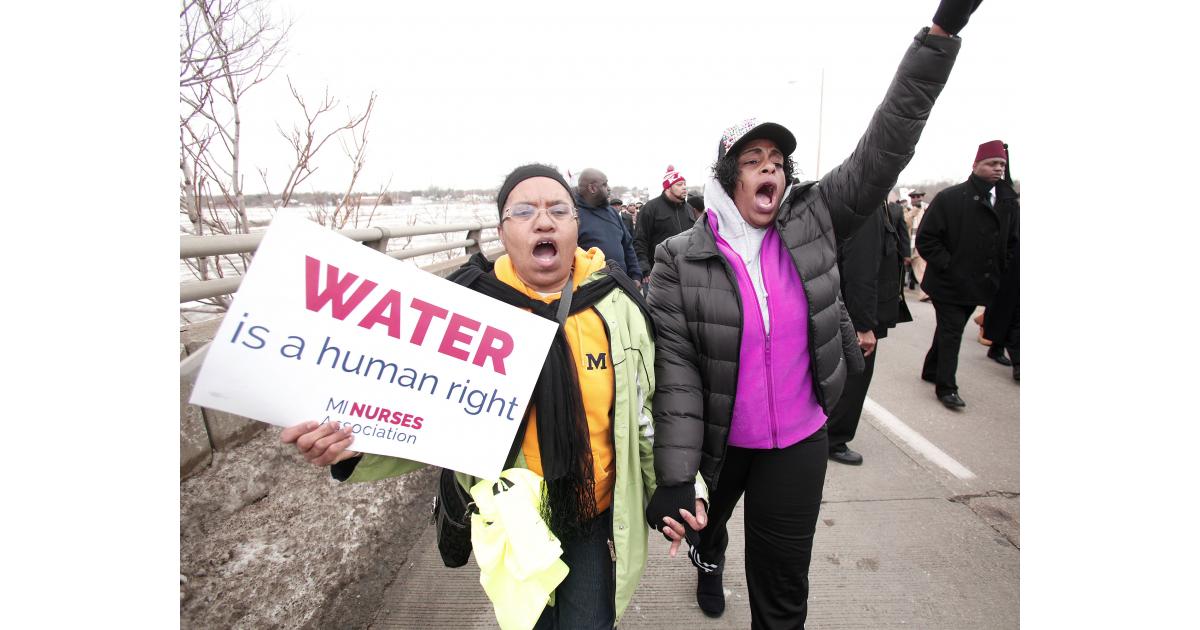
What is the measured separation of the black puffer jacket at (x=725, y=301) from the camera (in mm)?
1768

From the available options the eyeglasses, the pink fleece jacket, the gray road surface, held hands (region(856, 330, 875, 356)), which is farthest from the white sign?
held hands (region(856, 330, 875, 356))

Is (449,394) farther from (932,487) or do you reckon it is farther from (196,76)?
(932,487)

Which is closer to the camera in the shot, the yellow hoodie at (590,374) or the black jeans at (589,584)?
the yellow hoodie at (590,374)

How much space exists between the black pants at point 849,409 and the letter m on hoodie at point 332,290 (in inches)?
133

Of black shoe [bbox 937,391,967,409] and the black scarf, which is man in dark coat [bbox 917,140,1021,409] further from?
the black scarf

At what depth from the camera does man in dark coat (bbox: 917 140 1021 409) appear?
4.61 m

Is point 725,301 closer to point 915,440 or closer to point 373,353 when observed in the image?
point 373,353

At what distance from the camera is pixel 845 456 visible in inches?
155

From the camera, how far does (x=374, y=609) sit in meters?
2.49

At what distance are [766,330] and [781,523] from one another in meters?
0.71

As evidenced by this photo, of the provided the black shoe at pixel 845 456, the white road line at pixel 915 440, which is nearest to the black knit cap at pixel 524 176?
the black shoe at pixel 845 456

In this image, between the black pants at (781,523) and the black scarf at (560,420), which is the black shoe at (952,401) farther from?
the black scarf at (560,420)

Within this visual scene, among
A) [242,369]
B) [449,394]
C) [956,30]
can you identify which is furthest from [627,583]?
[956,30]

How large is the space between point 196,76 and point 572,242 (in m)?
2.85
